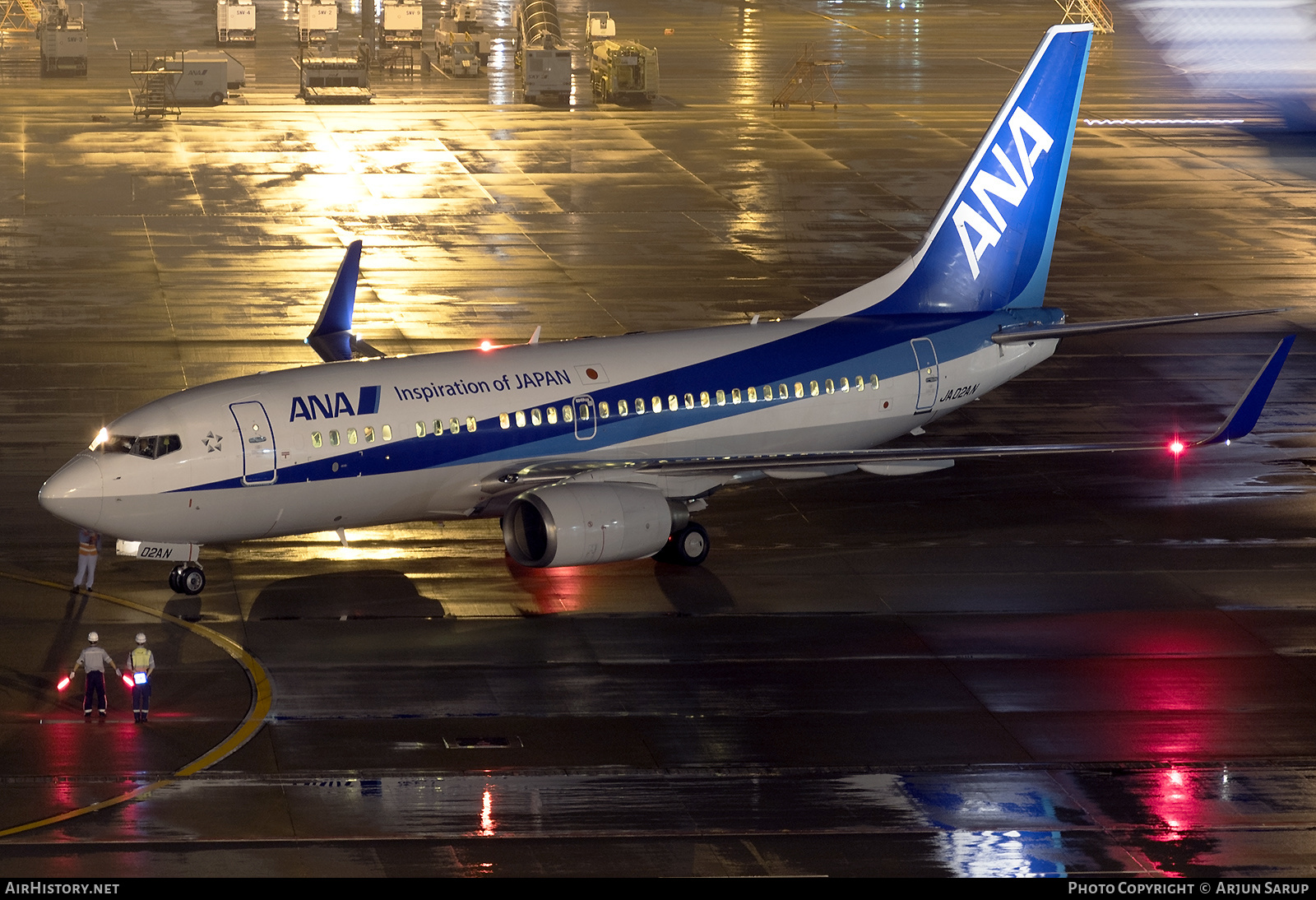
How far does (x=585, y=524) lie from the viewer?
1247 inches

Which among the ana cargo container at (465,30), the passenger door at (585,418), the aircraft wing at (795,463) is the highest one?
the ana cargo container at (465,30)

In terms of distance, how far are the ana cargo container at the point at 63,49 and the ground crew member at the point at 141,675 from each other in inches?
2774

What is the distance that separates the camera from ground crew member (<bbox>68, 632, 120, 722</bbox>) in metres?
27.0

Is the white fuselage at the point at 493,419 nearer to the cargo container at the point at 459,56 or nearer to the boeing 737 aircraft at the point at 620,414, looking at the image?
the boeing 737 aircraft at the point at 620,414

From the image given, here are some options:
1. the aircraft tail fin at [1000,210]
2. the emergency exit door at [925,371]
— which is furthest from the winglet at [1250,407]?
the aircraft tail fin at [1000,210]

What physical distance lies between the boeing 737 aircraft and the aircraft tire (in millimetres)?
40

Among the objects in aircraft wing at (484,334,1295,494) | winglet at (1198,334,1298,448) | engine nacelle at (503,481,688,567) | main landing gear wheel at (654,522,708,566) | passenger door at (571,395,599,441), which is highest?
winglet at (1198,334,1298,448)

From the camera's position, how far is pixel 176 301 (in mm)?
53188

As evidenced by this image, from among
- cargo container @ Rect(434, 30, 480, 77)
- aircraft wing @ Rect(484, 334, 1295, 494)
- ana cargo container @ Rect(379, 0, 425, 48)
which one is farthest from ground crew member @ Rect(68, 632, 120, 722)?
ana cargo container @ Rect(379, 0, 425, 48)

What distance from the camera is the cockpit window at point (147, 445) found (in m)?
31.0

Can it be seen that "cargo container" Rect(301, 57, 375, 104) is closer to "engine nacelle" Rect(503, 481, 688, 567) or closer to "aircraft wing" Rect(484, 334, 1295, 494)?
"aircraft wing" Rect(484, 334, 1295, 494)

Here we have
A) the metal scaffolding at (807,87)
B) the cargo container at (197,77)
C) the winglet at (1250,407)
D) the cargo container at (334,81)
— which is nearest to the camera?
the winglet at (1250,407)

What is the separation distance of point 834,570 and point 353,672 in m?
10.2

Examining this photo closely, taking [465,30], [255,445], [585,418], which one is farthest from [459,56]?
[255,445]
